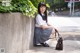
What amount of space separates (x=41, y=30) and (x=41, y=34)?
0.40ft

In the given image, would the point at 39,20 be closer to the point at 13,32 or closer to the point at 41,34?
the point at 41,34

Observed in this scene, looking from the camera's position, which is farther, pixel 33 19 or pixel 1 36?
pixel 33 19

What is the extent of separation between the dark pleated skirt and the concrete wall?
93 centimetres

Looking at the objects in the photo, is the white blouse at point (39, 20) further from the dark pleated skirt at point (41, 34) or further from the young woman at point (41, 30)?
the dark pleated skirt at point (41, 34)

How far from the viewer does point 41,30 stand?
8461 millimetres

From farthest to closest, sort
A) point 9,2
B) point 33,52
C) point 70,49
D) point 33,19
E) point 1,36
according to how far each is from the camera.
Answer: point 33,19 < point 70,49 < point 33,52 < point 9,2 < point 1,36

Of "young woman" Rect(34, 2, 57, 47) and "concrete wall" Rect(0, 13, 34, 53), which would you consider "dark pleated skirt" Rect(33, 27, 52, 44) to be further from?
"concrete wall" Rect(0, 13, 34, 53)

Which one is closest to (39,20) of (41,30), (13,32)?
(41,30)

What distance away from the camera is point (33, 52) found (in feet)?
25.2

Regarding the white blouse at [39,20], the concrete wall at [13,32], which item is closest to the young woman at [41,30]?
the white blouse at [39,20]

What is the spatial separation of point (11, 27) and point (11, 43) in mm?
387

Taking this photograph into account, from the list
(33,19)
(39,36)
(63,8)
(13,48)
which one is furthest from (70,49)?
(63,8)

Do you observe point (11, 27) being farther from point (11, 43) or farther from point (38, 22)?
point (38, 22)

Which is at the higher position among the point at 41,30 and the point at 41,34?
the point at 41,30
